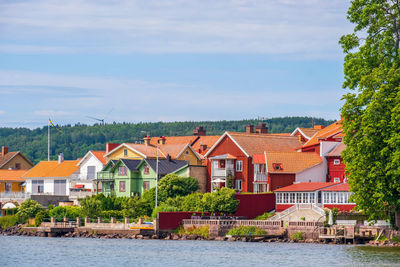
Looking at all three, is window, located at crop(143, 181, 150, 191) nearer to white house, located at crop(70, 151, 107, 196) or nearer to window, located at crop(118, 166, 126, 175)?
window, located at crop(118, 166, 126, 175)

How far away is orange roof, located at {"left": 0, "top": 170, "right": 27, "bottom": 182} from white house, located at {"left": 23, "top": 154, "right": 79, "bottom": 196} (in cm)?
213

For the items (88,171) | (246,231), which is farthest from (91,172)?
(246,231)

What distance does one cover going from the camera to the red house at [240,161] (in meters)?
86.9

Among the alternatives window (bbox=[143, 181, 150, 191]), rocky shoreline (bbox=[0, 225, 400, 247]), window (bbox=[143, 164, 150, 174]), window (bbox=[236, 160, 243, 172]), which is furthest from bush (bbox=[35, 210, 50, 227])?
window (bbox=[236, 160, 243, 172])

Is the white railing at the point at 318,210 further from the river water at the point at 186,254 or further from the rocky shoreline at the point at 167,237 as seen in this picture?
the river water at the point at 186,254

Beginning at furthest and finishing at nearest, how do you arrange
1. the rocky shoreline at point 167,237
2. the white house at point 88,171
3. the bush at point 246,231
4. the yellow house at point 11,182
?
the yellow house at point 11,182 → the white house at point 88,171 → the bush at point 246,231 → the rocky shoreline at point 167,237

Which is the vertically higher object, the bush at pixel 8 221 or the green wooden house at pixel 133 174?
the green wooden house at pixel 133 174

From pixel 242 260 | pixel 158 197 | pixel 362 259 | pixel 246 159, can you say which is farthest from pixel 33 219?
pixel 362 259

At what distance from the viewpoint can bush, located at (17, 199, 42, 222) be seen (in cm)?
8838

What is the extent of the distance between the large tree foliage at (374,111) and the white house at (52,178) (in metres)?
50.2

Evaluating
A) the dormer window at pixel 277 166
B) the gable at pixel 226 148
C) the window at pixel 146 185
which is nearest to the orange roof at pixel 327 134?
the dormer window at pixel 277 166

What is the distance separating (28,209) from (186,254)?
108ft

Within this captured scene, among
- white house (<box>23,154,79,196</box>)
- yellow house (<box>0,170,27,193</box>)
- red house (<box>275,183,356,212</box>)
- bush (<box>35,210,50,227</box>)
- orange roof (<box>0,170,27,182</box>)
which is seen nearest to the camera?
red house (<box>275,183,356,212</box>)

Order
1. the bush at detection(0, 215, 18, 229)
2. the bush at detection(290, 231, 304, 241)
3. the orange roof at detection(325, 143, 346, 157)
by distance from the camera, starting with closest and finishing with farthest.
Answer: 1. the bush at detection(290, 231, 304, 241)
2. the orange roof at detection(325, 143, 346, 157)
3. the bush at detection(0, 215, 18, 229)
